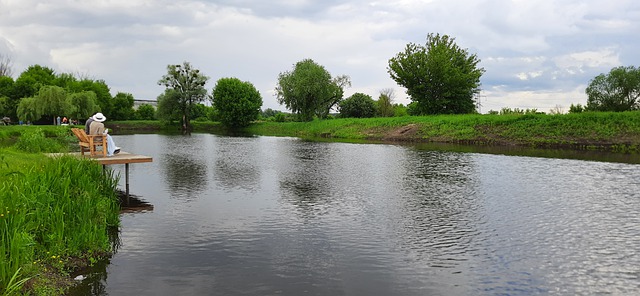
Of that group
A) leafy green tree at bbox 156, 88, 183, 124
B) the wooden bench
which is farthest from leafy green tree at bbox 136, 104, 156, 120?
the wooden bench

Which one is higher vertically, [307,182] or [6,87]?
[6,87]

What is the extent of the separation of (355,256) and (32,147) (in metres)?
19.4

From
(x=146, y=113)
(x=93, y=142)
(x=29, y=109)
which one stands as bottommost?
(x=93, y=142)

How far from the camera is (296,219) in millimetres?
12820

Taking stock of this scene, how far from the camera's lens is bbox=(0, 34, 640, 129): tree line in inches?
2638

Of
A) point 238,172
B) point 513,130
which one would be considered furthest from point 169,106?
point 238,172

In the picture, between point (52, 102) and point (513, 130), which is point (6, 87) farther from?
point (513, 130)

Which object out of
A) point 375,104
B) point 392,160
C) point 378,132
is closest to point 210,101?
point 375,104

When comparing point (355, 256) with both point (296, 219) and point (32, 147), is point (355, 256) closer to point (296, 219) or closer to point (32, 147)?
point (296, 219)

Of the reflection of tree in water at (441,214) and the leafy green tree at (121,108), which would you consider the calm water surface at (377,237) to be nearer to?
the reflection of tree in water at (441,214)

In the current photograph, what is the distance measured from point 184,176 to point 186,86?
81.0 metres

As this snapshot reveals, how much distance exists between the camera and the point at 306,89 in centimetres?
8175

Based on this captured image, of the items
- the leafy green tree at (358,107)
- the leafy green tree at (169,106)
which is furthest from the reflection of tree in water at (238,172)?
the leafy green tree at (169,106)

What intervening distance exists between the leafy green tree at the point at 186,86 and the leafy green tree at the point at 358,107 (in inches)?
1166
